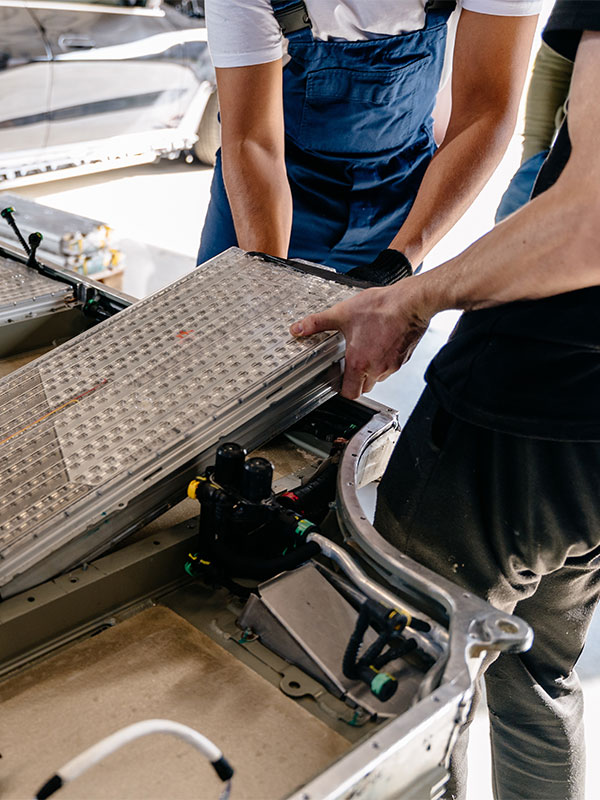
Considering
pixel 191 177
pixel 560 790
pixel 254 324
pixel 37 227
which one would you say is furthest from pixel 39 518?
pixel 191 177

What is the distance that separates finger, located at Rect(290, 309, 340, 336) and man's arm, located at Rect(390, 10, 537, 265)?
47 centimetres

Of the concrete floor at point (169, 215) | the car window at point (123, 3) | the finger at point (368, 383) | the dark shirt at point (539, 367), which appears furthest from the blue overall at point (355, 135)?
the car window at point (123, 3)

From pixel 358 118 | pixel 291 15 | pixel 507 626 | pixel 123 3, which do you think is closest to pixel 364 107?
pixel 358 118

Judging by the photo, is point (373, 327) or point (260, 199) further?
point (260, 199)

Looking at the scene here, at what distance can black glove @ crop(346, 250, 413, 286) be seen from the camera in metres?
1.41

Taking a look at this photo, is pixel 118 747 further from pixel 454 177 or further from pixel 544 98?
pixel 544 98

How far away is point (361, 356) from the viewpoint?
45.3 inches

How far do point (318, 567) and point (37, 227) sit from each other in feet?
8.45

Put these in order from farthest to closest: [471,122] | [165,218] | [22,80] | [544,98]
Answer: [165,218], [22,80], [544,98], [471,122]

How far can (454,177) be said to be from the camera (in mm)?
1577

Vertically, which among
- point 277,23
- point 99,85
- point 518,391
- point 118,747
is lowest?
point 99,85

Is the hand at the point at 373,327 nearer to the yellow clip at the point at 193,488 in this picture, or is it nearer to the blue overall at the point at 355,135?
the yellow clip at the point at 193,488

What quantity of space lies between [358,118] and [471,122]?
256 millimetres

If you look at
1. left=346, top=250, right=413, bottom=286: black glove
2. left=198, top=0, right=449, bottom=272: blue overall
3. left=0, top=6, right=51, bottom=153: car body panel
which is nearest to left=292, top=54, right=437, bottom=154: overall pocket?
left=198, top=0, right=449, bottom=272: blue overall
